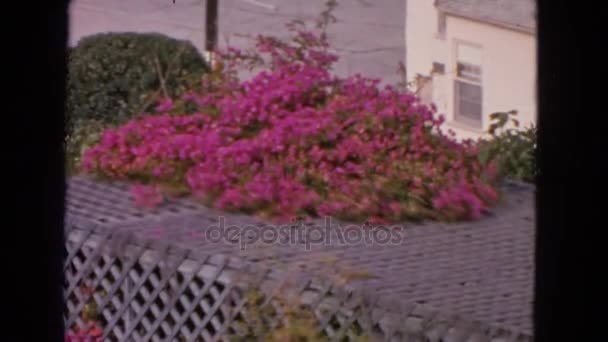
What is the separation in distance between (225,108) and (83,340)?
1344mm

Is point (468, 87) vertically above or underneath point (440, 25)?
underneath

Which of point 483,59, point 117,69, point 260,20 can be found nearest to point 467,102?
point 483,59

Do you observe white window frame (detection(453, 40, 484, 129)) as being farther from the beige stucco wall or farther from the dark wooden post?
the dark wooden post

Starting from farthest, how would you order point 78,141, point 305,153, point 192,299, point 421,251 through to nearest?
1. point 78,141
2. point 305,153
3. point 421,251
4. point 192,299

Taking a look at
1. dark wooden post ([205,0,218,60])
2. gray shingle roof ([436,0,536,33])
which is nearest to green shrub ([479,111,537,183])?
gray shingle roof ([436,0,536,33])

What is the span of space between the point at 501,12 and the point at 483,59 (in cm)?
45

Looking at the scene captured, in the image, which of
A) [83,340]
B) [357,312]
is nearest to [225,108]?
Result: [83,340]

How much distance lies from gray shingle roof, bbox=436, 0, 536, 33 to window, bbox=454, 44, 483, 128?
0.35 metres

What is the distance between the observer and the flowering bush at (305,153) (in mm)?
5688

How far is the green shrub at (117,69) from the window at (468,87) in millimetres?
2344

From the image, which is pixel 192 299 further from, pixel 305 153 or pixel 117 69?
pixel 117 69

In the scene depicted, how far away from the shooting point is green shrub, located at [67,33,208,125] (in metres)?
9.89

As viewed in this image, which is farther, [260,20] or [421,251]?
[260,20]

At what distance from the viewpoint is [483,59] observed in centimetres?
1117
